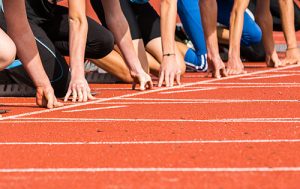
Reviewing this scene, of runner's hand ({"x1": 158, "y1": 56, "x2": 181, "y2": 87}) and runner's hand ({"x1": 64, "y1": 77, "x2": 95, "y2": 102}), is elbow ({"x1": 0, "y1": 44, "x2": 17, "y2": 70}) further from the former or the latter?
runner's hand ({"x1": 158, "y1": 56, "x2": 181, "y2": 87})

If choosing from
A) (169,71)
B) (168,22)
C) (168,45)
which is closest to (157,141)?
(169,71)

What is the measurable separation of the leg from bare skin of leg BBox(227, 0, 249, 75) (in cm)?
41

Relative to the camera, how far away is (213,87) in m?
9.02

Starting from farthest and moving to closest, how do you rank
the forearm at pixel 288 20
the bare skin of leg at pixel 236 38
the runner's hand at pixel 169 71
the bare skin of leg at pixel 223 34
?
the bare skin of leg at pixel 223 34, the forearm at pixel 288 20, the bare skin of leg at pixel 236 38, the runner's hand at pixel 169 71

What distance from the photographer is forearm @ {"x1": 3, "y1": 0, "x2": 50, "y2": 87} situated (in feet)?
22.3

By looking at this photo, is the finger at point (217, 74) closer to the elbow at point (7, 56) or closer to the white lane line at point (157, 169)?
the elbow at point (7, 56)

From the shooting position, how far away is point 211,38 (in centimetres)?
1008

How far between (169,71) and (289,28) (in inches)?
130

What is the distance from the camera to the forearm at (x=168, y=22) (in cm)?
891

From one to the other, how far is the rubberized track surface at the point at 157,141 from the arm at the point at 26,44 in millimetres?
123

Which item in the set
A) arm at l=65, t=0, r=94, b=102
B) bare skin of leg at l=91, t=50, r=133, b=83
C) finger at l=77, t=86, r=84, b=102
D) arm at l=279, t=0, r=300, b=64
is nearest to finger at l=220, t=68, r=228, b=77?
bare skin of leg at l=91, t=50, r=133, b=83

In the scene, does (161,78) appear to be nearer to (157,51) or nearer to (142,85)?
(142,85)

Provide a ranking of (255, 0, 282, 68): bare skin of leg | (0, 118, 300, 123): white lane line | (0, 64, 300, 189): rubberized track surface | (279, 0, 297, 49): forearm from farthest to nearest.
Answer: (279, 0, 297, 49): forearm
(255, 0, 282, 68): bare skin of leg
(0, 118, 300, 123): white lane line
(0, 64, 300, 189): rubberized track surface

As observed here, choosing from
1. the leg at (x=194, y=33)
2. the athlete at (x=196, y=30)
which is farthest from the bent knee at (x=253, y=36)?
the leg at (x=194, y=33)
